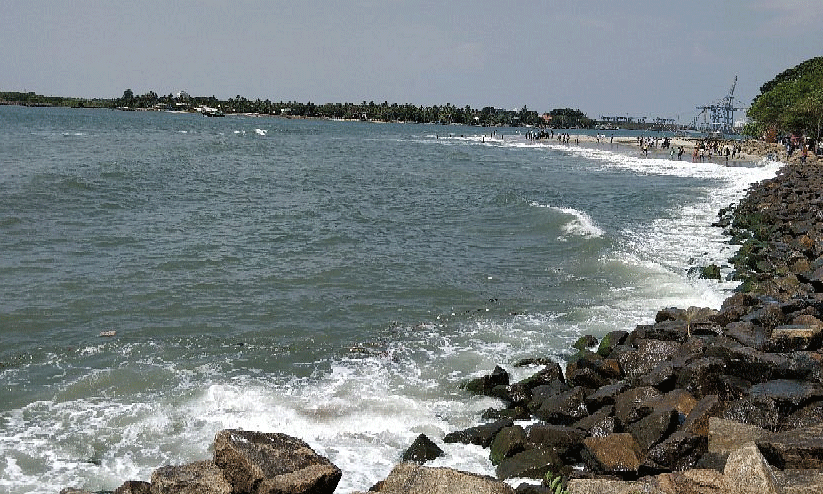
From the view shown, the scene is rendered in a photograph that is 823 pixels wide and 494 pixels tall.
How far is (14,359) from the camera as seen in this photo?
13.0 meters

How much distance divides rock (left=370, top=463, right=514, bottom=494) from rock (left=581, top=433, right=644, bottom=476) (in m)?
2.35

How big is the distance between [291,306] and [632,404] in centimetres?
921

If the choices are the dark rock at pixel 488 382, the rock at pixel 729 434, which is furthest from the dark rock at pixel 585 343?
the rock at pixel 729 434

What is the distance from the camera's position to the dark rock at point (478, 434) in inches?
381

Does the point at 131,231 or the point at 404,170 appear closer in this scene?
the point at 131,231

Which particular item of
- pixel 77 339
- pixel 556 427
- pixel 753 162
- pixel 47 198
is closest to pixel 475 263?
pixel 77 339

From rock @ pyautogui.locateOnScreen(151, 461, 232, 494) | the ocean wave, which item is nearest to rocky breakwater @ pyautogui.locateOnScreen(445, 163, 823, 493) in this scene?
rock @ pyautogui.locateOnScreen(151, 461, 232, 494)

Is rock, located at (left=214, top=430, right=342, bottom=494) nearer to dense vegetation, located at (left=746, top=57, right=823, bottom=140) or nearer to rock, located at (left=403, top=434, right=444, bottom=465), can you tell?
rock, located at (left=403, top=434, right=444, bottom=465)

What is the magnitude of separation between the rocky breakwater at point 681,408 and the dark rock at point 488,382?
0.05ft

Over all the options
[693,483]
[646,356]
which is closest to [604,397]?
[646,356]

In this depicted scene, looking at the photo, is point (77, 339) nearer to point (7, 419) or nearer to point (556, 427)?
point (7, 419)

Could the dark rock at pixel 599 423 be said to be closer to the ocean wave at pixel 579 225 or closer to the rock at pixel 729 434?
the rock at pixel 729 434

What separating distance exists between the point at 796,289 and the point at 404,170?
4233 cm

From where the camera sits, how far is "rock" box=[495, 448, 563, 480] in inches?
331
